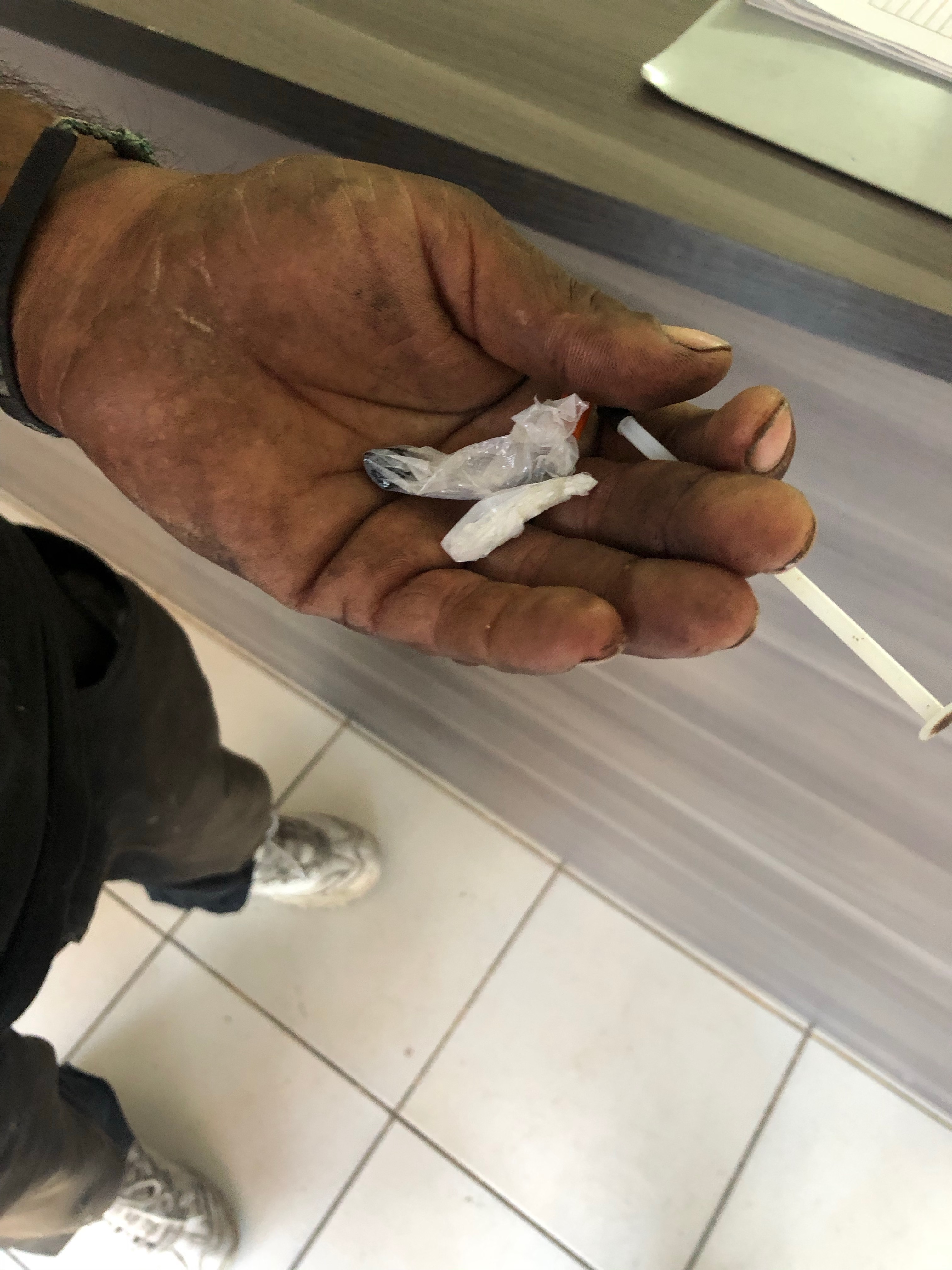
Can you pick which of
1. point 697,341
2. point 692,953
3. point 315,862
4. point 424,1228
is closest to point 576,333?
point 697,341

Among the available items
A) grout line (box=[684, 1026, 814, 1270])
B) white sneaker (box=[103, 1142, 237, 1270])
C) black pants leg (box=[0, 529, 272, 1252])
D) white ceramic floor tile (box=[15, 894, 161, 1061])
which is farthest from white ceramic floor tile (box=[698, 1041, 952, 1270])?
white ceramic floor tile (box=[15, 894, 161, 1061])

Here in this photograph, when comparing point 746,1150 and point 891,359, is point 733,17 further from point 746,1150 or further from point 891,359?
point 746,1150

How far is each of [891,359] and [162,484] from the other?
0.42 m

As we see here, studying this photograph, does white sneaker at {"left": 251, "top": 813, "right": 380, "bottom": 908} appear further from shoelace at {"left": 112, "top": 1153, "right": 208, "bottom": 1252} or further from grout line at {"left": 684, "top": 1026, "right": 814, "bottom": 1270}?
grout line at {"left": 684, "top": 1026, "right": 814, "bottom": 1270}

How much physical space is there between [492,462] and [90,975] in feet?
3.24

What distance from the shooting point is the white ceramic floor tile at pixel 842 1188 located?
93 cm

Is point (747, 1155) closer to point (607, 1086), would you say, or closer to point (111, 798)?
point (607, 1086)

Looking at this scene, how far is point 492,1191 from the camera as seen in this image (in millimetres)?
978

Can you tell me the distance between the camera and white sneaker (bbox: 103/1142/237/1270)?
0.89 m

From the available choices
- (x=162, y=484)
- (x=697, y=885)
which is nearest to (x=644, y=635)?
(x=162, y=484)

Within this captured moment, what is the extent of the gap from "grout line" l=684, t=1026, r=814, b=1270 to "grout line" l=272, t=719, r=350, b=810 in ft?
2.42

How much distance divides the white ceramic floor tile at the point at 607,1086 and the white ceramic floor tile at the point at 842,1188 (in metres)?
0.03

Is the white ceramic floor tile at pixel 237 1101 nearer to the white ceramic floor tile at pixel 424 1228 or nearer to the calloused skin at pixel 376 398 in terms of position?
the white ceramic floor tile at pixel 424 1228

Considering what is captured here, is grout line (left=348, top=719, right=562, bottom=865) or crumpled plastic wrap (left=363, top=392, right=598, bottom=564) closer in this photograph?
crumpled plastic wrap (left=363, top=392, right=598, bottom=564)
